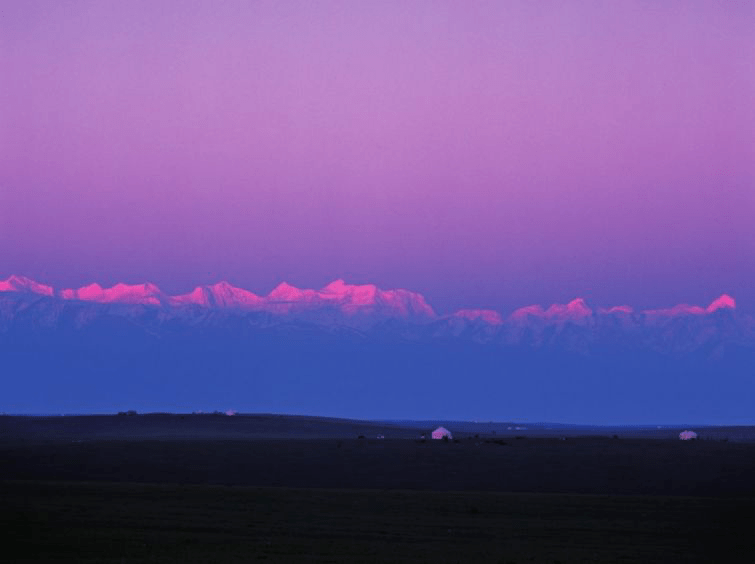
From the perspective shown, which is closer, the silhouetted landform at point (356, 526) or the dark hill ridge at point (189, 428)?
the silhouetted landform at point (356, 526)

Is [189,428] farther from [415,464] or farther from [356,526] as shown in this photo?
[356,526]

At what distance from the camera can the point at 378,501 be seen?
40.3 m

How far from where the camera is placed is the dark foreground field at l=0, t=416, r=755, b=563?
27562 mm

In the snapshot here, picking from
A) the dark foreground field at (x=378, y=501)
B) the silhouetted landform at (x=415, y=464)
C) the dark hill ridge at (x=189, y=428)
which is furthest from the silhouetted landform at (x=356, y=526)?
the dark hill ridge at (x=189, y=428)

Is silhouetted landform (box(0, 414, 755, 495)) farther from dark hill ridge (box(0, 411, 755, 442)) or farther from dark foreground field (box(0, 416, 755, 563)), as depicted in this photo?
dark hill ridge (box(0, 411, 755, 442))

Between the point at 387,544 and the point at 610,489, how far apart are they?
889 inches

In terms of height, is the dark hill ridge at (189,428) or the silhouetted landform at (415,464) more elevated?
the dark hill ridge at (189,428)

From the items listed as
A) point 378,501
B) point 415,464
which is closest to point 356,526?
point 378,501

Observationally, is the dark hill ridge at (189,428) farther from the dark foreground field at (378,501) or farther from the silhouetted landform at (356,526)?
the silhouetted landform at (356,526)

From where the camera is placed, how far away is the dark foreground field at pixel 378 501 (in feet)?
90.4

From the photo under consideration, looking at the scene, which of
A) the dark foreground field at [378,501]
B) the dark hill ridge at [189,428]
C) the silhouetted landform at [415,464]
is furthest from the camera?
the dark hill ridge at [189,428]

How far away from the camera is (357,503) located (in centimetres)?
3956

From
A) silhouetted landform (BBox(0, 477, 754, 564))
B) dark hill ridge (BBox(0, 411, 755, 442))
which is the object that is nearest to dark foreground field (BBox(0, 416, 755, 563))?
silhouetted landform (BBox(0, 477, 754, 564))

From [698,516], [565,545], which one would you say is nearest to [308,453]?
[698,516]
